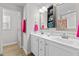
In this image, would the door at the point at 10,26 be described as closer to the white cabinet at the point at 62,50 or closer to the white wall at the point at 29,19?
the white wall at the point at 29,19

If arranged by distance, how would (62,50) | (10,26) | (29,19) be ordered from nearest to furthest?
1. (62,50)
2. (29,19)
3. (10,26)

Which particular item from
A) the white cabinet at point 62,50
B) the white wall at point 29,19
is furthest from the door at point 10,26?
the white cabinet at point 62,50

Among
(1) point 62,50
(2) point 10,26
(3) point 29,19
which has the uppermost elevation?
(3) point 29,19

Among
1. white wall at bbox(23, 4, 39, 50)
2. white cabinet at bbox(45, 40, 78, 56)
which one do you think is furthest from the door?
white cabinet at bbox(45, 40, 78, 56)

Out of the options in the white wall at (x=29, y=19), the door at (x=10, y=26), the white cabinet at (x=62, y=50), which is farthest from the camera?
the door at (x=10, y=26)

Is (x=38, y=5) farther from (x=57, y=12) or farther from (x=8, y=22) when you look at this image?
(x=8, y=22)

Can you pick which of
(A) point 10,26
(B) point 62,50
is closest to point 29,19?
(A) point 10,26

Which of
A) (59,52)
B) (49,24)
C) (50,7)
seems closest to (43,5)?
(50,7)

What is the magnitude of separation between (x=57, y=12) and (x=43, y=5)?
114 cm

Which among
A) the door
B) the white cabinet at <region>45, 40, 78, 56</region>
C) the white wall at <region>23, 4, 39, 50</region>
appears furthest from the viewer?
the door

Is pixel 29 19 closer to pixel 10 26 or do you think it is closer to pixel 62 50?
pixel 10 26

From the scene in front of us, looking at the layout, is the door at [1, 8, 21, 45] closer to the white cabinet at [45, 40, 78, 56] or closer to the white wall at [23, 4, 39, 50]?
the white wall at [23, 4, 39, 50]

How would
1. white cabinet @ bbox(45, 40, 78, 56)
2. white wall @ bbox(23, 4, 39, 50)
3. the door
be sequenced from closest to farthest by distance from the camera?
1. white cabinet @ bbox(45, 40, 78, 56)
2. white wall @ bbox(23, 4, 39, 50)
3. the door

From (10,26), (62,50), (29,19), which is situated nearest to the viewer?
(62,50)
